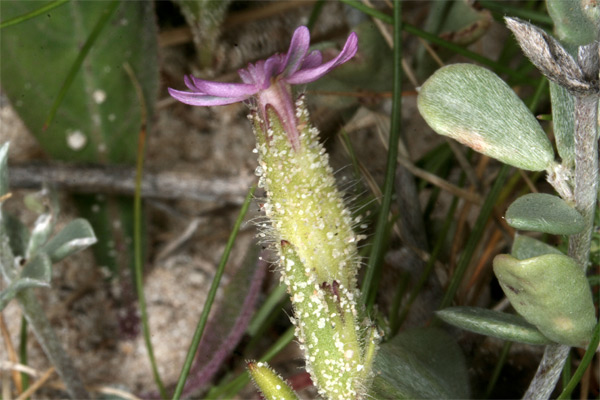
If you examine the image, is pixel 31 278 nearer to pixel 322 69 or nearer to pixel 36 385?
pixel 36 385

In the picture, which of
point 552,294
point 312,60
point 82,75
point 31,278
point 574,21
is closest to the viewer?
point 574,21

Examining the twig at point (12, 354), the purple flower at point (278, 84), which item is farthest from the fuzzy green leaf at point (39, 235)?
the purple flower at point (278, 84)

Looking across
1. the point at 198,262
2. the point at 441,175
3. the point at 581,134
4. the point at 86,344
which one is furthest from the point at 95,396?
the point at 581,134

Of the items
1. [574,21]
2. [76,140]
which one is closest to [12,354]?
[76,140]

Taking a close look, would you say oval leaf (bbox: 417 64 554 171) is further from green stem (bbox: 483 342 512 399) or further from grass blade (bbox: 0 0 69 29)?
grass blade (bbox: 0 0 69 29)

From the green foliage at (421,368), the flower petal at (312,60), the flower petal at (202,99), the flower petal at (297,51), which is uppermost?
the flower petal at (297,51)

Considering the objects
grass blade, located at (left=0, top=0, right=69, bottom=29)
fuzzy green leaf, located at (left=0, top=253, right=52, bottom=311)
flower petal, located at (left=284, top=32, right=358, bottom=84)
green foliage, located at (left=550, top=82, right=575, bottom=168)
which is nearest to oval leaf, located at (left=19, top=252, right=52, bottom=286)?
fuzzy green leaf, located at (left=0, top=253, right=52, bottom=311)

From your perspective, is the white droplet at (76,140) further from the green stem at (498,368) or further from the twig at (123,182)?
the green stem at (498,368)
